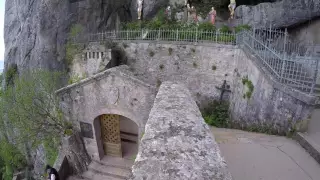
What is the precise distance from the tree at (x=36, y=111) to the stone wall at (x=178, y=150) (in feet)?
24.9

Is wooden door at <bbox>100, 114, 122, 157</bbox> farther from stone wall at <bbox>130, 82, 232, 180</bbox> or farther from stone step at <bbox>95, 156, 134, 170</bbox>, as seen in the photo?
stone wall at <bbox>130, 82, 232, 180</bbox>

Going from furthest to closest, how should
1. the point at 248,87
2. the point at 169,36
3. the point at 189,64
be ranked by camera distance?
the point at 169,36 < the point at 189,64 < the point at 248,87

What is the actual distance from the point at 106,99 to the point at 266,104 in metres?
5.76

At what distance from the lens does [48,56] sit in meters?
13.6

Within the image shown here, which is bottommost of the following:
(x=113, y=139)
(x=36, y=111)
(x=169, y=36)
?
(x=113, y=139)

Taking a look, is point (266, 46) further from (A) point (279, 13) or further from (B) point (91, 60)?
(B) point (91, 60)

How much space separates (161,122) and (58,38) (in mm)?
13258

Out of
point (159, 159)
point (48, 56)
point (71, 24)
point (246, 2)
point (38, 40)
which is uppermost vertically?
point (246, 2)

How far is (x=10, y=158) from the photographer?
1402 centimetres

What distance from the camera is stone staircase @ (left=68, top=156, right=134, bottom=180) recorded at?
28.9 ft

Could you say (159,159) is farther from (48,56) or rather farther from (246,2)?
(246,2)

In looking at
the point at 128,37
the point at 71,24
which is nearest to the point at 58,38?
the point at 71,24

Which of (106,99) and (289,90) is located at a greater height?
(289,90)

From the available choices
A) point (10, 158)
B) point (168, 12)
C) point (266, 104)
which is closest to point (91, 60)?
point (168, 12)
